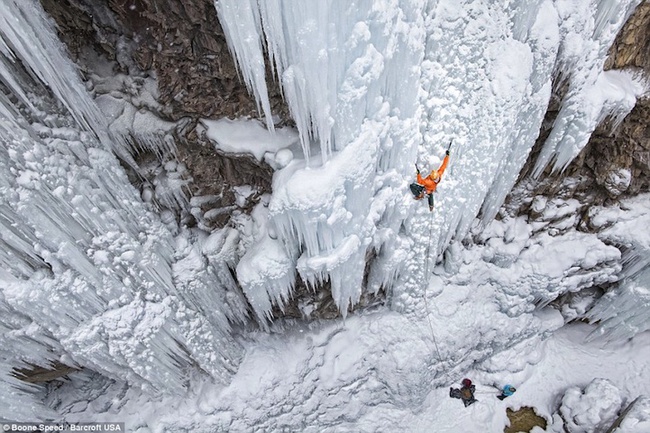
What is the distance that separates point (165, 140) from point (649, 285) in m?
7.55

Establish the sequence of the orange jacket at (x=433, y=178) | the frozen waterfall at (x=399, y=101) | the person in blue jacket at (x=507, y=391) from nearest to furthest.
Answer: the frozen waterfall at (x=399, y=101), the orange jacket at (x=433, y=178), the person in blue jacket at (x=507, y=391)

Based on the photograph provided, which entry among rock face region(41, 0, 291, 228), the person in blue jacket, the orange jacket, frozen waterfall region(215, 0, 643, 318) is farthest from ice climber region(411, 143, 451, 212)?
the person in blue jacket

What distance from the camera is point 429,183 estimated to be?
14.7ft

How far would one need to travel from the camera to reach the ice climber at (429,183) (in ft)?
14.5

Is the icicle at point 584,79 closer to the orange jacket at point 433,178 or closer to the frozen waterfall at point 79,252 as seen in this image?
the orange jacket at point 433,178

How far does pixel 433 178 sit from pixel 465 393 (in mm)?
4813

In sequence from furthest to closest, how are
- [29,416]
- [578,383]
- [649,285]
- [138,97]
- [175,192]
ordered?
[578,383] < [649,285] < [29,416] < [175,192] < [138,97]

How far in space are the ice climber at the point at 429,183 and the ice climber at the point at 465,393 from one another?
4334 mm

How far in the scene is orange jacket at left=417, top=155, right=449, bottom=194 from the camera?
440 centimetres

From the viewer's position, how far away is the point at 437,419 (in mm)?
7168

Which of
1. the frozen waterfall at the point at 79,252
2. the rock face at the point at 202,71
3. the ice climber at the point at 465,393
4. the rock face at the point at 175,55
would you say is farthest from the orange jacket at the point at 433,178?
the ice climber at the point at 465,393

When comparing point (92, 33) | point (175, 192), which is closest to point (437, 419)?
point (175, 192)

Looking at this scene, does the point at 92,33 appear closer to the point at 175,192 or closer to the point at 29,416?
the point at 175,192

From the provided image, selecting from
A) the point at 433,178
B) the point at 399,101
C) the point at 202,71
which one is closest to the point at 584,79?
the point at 433,178
